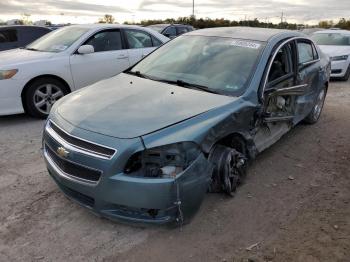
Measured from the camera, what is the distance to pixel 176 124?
3.20 meters

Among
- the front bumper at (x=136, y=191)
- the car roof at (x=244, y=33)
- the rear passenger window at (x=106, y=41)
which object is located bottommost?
the front bumper at (x=136, y=191)

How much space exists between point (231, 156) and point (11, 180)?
7.77 feet

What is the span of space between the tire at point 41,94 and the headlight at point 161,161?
390cm

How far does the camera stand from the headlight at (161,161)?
9.87 feet

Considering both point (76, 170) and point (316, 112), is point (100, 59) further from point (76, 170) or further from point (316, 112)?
point (76, 170)

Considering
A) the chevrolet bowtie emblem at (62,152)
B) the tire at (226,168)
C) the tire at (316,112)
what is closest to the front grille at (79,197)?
the chevrolet bowtie emblem at (62,152)

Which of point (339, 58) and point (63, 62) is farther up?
point (63, 62)

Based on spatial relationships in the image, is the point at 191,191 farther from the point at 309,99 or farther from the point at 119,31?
the point at 119,31

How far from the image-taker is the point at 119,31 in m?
7.49

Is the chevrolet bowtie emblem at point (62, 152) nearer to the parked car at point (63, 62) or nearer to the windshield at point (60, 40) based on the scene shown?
the parked car at point (63, 62)

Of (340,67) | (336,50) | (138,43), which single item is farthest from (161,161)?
(336,50)

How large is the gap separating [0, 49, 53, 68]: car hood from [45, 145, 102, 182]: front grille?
3.40 m

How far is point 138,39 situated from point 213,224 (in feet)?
17.1

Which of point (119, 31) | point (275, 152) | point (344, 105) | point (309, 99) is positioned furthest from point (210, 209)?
point (344, 105)
